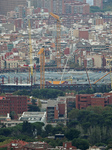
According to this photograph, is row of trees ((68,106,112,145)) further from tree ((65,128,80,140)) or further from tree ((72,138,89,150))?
tree ((72,138,89,150))

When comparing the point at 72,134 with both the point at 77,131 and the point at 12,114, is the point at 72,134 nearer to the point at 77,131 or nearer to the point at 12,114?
the point at 77,131

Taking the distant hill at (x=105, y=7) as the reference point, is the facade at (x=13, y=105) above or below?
above

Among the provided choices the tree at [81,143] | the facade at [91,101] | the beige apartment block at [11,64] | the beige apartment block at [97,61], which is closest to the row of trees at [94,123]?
the tree at [81,143]

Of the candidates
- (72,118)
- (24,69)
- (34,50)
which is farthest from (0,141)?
(34,50)

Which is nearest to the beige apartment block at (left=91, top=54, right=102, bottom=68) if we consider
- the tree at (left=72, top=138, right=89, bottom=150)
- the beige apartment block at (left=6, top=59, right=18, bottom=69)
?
the beige apartment block at (left=6, top=59, right=18, bottom=69)

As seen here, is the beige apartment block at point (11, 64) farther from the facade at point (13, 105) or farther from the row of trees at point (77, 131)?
the row of trees at point (77, 131)

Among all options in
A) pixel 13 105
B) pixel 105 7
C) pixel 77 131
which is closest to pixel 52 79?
pixel 13 105

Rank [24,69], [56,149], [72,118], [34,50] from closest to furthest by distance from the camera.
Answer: [56,149] → [72,118] → [24,69] → [34,50]

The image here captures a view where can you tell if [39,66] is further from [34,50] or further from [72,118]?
[72,118]
